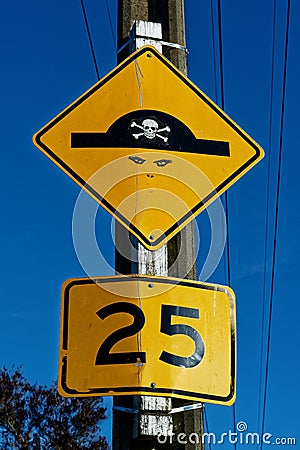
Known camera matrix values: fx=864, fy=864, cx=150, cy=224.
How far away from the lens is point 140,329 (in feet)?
9.27

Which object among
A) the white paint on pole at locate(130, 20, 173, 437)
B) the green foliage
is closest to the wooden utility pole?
the white paint on pole at locate(130, 20, 173, 437)

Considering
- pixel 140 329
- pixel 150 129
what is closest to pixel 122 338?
pixel 140 329

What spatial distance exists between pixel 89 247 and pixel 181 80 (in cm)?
81

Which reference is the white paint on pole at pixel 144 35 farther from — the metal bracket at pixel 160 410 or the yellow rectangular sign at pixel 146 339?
the metal bracket at pixel 160 410

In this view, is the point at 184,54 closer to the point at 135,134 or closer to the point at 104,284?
the point at 135,134

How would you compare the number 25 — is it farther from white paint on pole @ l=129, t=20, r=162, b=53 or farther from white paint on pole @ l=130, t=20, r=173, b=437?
white paint on pole @ l=129, t=20, r=162, b=53

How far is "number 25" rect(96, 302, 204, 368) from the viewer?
2814 mm

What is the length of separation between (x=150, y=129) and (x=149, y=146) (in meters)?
0.08

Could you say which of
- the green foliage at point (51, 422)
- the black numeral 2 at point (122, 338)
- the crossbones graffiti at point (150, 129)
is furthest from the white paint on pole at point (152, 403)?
the green foliage at point (51, 422)

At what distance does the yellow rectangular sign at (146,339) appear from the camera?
280cm

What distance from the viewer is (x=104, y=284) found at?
292cm

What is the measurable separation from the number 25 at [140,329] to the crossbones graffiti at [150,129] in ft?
2.18

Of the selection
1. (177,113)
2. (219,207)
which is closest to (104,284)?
(219,207)

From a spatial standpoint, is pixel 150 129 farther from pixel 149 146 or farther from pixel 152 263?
pixel 152 263
